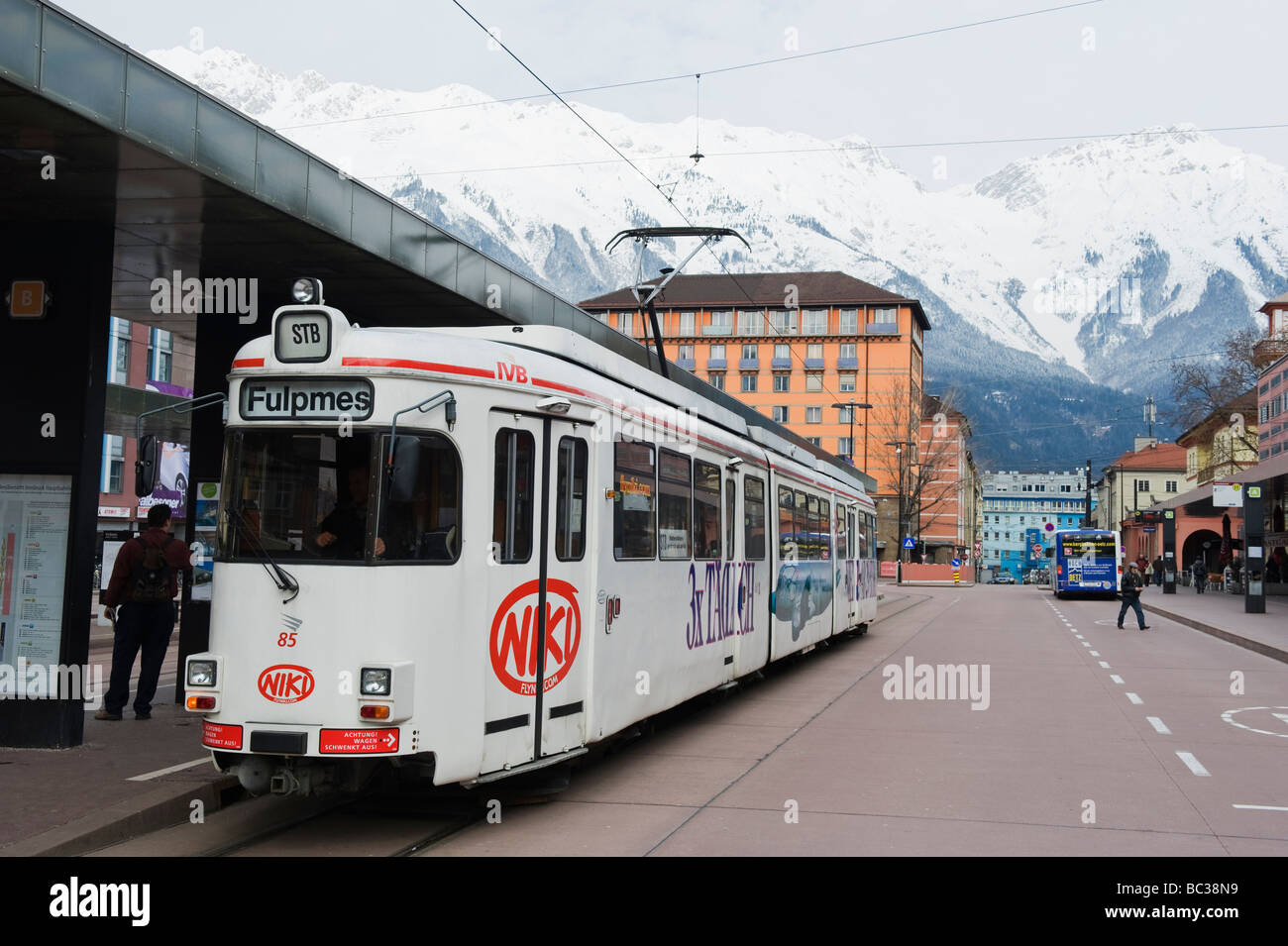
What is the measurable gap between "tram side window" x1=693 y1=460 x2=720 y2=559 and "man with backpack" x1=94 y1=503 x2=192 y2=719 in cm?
473

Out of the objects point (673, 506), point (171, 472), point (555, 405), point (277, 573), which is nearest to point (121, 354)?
point (171, 472)

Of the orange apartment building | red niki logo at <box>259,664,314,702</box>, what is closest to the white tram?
red niki logo at <box>259,664,314,702</box>

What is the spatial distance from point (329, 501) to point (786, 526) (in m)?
10.0

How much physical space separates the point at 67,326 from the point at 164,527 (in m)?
2.43

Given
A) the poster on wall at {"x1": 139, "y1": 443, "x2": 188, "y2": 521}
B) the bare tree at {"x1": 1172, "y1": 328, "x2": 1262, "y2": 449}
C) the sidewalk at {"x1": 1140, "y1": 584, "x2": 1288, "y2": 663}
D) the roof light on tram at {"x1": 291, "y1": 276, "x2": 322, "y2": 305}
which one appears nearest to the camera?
the roof light on tram at {"x1": 291, "y1": 276, "x2": 322, "y2": 305}

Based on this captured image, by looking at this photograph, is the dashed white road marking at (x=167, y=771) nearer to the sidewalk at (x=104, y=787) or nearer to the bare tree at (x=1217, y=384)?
the sidewalk at (x=104, y=787)

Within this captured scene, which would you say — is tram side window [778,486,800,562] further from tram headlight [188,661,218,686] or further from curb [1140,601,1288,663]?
curb [1140,601,1288,663]

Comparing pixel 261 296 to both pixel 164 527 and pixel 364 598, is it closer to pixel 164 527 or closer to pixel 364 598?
pixel 164 527

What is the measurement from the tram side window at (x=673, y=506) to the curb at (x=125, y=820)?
397 centimetres

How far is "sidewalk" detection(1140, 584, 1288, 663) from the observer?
24.7 meters

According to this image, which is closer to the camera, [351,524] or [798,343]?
[351,524]

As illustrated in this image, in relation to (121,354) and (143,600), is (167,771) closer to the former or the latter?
(143,600)

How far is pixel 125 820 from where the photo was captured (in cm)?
759
